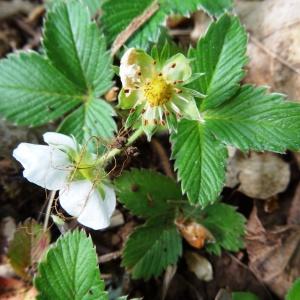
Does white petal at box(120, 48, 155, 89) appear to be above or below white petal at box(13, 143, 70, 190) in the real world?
above

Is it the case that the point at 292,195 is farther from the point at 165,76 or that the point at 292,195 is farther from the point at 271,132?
the point at 165,76

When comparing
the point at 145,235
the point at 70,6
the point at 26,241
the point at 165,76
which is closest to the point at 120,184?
the point at 145,235

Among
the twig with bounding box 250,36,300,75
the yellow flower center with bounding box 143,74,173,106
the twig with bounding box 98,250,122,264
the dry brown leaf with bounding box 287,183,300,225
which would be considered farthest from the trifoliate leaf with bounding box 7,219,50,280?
Result: the twig with bounding box 250,36,300,75

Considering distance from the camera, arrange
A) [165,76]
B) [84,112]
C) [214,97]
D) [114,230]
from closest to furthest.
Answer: [165,76] < [214,97] < [84,112] < [114,230]

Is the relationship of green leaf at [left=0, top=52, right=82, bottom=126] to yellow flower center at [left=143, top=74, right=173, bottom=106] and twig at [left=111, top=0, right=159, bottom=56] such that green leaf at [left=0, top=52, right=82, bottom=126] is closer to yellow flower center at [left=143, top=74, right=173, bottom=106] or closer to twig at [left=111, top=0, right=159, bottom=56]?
twig at [left=111, top=0, right=159, bottom=56]

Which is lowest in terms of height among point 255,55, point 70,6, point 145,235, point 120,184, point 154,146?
point 145,235

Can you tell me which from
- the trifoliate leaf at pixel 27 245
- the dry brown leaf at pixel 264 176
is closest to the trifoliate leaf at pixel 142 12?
the dry brown leaf at pixel 264 176

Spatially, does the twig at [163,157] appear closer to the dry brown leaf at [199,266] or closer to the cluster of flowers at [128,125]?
the dry brown leaf at [199,266]
